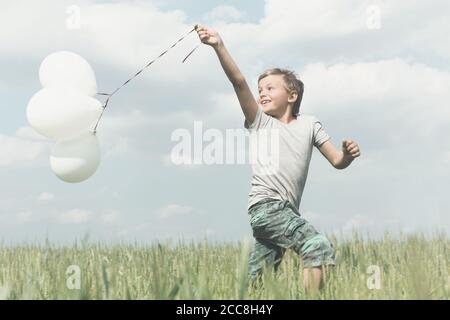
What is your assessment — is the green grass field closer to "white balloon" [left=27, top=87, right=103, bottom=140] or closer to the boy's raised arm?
"white balloon" [left=27, top=87, right=103, bottom=140]

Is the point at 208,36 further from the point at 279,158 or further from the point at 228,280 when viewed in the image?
the point at 228,280

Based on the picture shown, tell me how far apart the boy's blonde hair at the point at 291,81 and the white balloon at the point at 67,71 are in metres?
0.87

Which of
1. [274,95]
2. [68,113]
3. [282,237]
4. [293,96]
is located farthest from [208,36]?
[282,237]

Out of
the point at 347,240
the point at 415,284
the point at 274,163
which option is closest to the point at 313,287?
the point at 415,284

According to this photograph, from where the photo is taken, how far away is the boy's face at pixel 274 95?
124 inches

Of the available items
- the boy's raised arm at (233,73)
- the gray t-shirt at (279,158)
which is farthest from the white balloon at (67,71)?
the gray t-shirt at (279,158)

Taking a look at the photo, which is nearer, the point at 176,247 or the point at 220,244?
the point at 176,247

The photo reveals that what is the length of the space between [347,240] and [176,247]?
1065mm

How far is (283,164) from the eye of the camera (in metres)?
3.04

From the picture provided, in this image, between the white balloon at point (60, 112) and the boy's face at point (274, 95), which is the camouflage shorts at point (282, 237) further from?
the white balloon at point (60, 112)

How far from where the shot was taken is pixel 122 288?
2240 millimetres

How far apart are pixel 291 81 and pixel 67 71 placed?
3.64 feet
